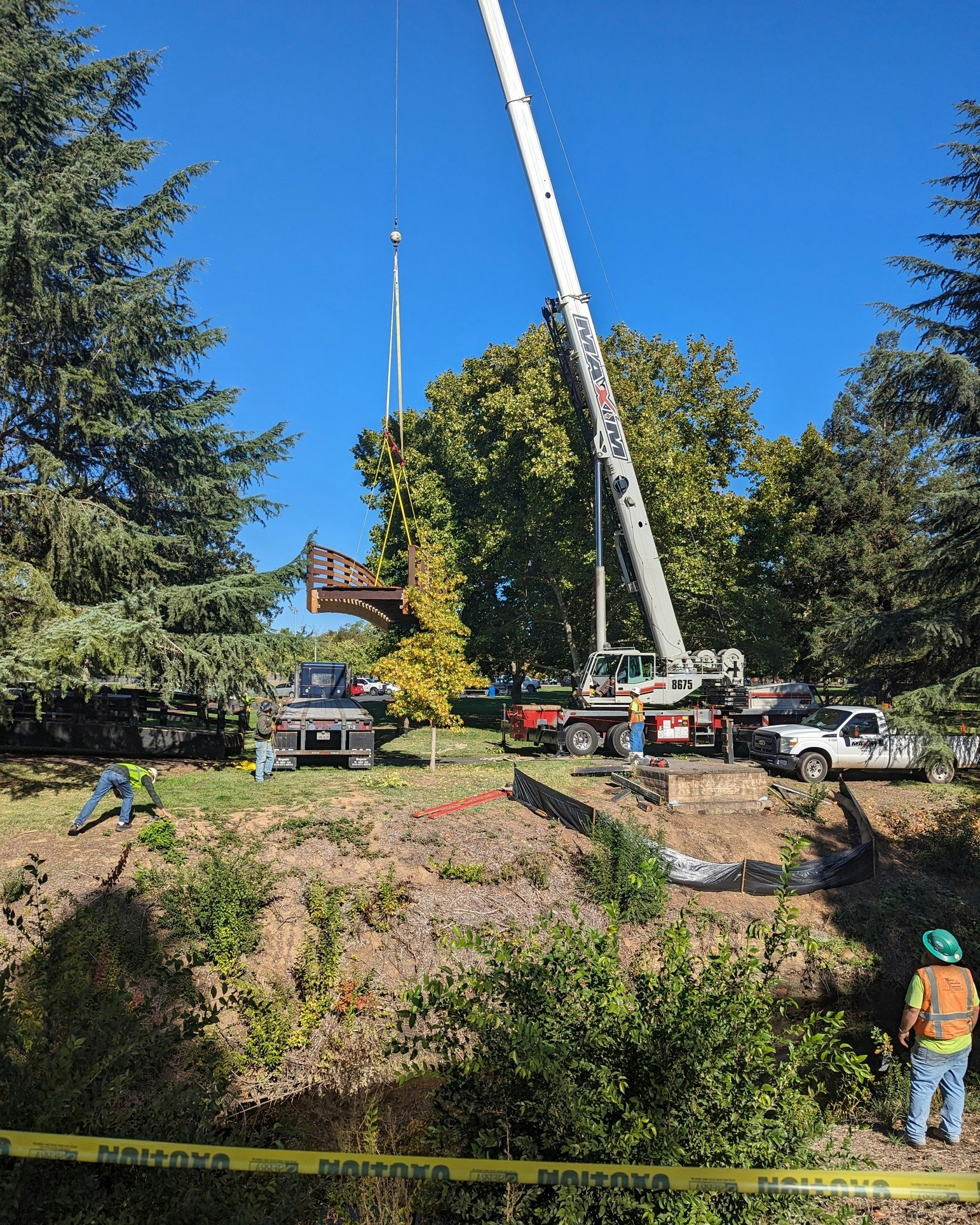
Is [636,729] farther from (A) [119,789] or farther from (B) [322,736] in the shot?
(A) [119,789]

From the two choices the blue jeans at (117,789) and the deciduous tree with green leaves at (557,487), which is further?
the deciduous tree with green leaves at (557,487)

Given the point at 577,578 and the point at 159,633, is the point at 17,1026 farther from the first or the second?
the point at 577,578

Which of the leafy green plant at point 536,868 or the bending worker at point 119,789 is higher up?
the bending worker at point 119,789

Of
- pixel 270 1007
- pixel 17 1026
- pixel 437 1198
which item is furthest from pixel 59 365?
pixel 437 1198

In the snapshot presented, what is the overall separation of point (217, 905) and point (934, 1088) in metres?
8.16

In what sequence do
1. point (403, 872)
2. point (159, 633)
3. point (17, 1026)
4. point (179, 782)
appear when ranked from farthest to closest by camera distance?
point (179, 782) < point (159, 633) < point (403, 872) < point (17, 1026)

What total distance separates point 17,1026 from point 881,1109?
6.85 meters

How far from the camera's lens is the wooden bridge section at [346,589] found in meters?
17.4

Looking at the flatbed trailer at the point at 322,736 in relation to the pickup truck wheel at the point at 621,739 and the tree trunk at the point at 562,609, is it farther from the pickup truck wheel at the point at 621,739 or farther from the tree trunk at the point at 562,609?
the tree trunk at the point at 562,609

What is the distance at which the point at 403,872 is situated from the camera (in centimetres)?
1220

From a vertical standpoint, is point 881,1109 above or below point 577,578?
below

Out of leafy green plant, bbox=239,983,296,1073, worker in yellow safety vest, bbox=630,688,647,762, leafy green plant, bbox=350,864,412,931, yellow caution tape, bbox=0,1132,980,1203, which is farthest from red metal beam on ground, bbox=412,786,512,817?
yellow caution tape, bbox=0,1132,980,1203

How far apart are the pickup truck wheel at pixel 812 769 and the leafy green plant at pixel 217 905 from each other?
39.6ft

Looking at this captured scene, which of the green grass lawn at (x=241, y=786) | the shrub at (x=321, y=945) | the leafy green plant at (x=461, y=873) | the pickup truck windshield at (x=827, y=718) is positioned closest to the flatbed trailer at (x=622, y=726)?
the green grass lawn at (x=241, y=786)
